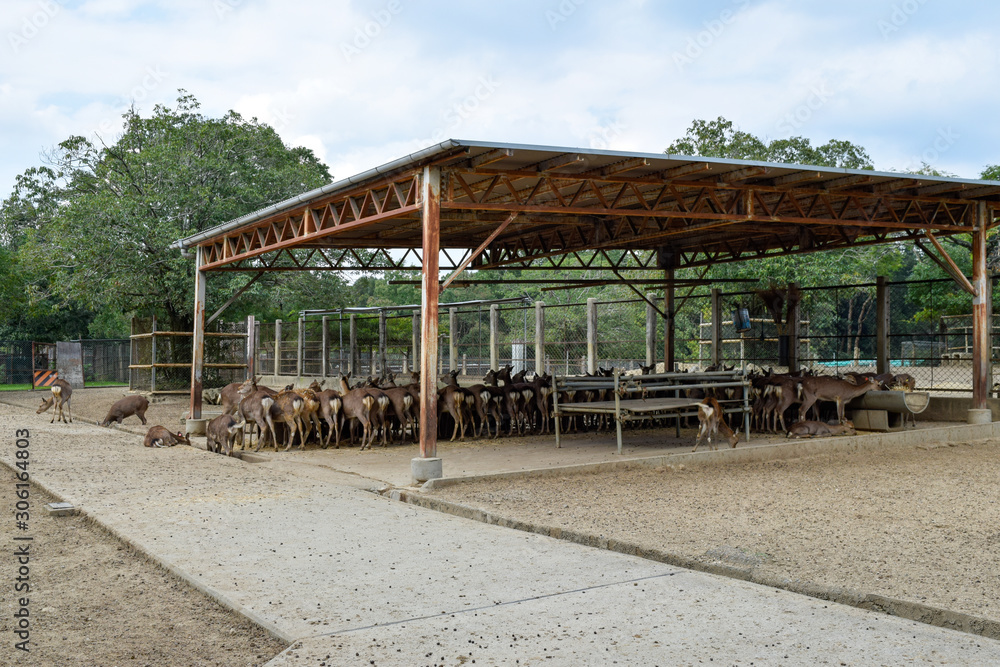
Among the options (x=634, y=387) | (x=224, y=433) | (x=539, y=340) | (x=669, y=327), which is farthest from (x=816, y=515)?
(x=539, y=340)

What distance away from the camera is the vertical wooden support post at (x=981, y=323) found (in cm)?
1656

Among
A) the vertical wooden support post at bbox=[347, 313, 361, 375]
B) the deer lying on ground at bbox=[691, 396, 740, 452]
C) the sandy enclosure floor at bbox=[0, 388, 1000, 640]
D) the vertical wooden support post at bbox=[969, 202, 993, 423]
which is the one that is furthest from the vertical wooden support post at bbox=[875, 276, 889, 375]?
the vertical wooden support post at bbox=[347, 313, 361, 375]

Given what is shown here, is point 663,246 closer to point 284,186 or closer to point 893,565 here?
point 284,186

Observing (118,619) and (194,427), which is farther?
(194,427)

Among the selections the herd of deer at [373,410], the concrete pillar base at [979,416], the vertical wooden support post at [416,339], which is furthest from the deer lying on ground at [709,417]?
the vertical wooden support post at [416,339]

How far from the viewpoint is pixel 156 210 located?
87.1ft

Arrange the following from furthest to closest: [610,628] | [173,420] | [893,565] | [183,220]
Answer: [183,220]
[173,420]
[893,565]
[610,628]

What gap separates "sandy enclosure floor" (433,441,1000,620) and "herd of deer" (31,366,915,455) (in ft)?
9.16

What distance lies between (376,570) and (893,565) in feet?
12.3

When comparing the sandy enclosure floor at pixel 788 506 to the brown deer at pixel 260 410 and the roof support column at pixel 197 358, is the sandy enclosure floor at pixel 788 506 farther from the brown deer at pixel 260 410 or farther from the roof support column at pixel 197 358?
the roof support column at pixel 197 358

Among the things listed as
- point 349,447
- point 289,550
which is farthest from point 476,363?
point 289,550

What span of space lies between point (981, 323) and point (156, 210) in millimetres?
21895

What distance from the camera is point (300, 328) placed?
3194 cm

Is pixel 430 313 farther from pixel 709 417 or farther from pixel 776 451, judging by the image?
pixel 776 451
